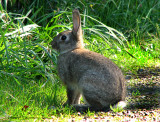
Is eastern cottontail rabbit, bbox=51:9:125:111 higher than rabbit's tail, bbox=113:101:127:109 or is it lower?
higher

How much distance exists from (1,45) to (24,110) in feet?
7.10

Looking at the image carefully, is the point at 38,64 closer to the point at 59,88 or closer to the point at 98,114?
the point at 59,88

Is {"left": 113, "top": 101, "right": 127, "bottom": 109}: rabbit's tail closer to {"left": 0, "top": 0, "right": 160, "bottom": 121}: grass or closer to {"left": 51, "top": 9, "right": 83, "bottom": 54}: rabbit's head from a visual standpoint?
{"left": 0, "top": 0, "right": 160, "bottom": 121}: grass

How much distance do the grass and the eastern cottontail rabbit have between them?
0.21m

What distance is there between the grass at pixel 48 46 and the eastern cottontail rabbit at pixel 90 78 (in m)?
0.21

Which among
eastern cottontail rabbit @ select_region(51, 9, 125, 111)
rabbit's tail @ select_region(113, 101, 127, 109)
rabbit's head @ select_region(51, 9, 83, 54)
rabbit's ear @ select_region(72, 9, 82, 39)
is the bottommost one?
rabbit's tail @ select_region(113, 101, 127, 109)

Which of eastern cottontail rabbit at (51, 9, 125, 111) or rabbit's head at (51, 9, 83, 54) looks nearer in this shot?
eastern cottontail rabbit at (51, 9, 125, 111)

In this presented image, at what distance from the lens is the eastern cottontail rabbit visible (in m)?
4.15

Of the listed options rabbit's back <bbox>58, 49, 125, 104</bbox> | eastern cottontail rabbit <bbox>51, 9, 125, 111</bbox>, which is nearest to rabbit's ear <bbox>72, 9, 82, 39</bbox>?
eastern cottontail rabbit <bbox>51, 9, 125, 111</bbox>

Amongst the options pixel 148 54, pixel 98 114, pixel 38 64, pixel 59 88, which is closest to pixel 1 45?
pixel 38 64

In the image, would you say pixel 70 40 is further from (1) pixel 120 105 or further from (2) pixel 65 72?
(1) pixel 120 105

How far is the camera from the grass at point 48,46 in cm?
414

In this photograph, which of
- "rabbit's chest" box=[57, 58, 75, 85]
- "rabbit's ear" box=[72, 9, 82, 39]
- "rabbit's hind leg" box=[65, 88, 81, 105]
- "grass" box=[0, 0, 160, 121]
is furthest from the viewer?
"rabbit's ear" box=[72, 9, 82, 39]

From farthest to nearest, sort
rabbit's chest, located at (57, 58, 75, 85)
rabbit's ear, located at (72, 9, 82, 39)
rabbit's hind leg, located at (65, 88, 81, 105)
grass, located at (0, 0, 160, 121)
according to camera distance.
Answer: rabbit's ear, located at (72, 9, 82, 39)
rabbit's chest, located at (57, 58, 75, 85)
rabbit's hind leg, located at (65, 88, 81, 105)
grass, located at (0, 0, 160, 121)
